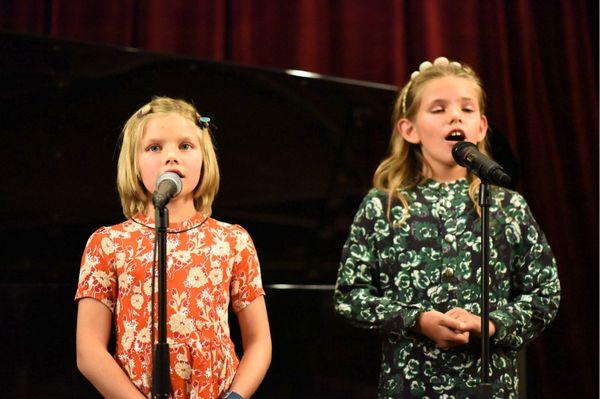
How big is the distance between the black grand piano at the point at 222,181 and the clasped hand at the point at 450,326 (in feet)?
2.10

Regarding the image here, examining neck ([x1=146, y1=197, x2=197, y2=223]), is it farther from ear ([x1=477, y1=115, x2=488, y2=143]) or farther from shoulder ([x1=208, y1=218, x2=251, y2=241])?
ear ([x1=477, y1=115, x2=488, y2=143])

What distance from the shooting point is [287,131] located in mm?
2730

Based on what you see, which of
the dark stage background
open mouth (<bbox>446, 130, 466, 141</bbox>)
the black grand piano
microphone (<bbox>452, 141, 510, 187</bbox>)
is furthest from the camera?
the dark stage background

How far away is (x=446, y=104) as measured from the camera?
2018 mm

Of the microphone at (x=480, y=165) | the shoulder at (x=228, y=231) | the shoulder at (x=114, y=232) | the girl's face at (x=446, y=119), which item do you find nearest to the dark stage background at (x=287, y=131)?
the shoulder at (x=114, y=232)

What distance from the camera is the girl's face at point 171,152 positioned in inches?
67.7

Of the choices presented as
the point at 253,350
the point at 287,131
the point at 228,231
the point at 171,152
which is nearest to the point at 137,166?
the point at 171,152

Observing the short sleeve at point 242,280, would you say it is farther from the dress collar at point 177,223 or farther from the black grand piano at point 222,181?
the black grand piano at point 222,181

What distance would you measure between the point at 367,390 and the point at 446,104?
0.92m

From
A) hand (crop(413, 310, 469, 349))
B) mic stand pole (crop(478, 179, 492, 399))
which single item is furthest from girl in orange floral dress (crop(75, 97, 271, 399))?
mic stand pole (crop(478, 179, 492, 399))

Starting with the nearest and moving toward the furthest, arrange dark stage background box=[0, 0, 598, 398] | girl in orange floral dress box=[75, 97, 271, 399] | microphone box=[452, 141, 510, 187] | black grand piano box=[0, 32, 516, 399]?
microphone box=[452, 141, 510, 187] → girl in orange floral dress box=[75, 97, 271, 399] → black grand piano box=[0, 32, 516, 399] → dark stage background box=[0, 0, 598, 398]

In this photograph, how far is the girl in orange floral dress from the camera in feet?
5.38

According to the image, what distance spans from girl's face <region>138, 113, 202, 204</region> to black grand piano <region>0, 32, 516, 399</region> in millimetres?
512

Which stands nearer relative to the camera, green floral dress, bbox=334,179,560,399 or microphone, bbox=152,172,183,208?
microphone, bbox=152,172,183,208
